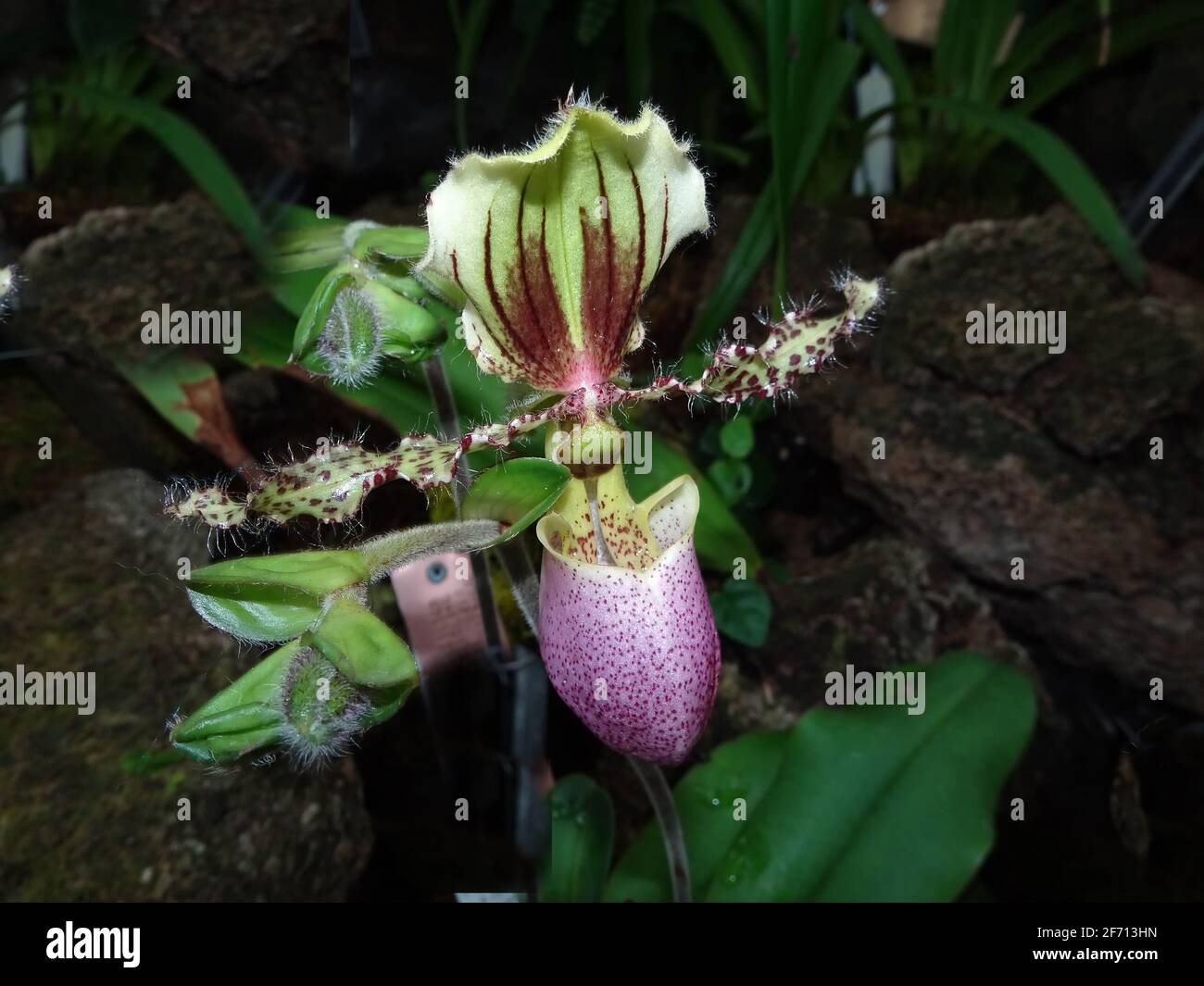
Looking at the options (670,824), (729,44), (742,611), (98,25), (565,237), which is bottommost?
(670,824)

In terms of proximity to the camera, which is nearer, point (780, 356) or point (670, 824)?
point (780, 356)

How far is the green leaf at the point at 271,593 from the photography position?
2.43 ft

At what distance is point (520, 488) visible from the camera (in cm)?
77

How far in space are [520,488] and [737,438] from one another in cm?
80

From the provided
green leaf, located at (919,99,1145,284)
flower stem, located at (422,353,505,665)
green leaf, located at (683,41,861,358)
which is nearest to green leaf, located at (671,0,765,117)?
green leaf, located at (683,41,861,358)

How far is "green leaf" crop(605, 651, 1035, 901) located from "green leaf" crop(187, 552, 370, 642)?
0.72m

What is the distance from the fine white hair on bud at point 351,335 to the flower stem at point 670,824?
0.59 m

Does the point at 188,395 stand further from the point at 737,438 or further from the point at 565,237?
the point at 737,438

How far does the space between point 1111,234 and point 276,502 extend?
153 cm

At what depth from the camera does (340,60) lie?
1.27 metres

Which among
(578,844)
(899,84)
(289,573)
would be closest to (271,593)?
(289,573)

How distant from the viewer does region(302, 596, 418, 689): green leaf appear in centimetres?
70

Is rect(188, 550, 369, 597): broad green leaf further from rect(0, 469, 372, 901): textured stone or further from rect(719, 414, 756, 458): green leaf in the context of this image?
rect(719, 414, 756, 458): green leaf
